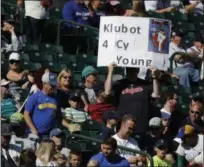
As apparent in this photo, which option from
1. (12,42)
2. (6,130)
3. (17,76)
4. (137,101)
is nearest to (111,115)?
(137,101)

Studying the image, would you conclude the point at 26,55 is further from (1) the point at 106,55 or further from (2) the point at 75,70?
(1) the point at 106,55

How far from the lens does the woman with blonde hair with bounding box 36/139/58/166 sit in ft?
45.7

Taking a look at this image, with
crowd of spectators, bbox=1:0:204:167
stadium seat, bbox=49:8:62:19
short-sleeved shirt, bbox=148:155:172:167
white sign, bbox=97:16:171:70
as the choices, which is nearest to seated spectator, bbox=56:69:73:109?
crowd of spectators, bbox=1:0:204:167

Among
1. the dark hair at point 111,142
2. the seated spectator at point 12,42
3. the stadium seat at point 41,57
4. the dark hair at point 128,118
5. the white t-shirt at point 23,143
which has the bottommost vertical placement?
the white t-shirt at point 23,143

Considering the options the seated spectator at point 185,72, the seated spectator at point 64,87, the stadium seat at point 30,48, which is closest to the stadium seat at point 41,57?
the stadium seat at point 30,48

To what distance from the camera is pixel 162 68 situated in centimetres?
1559

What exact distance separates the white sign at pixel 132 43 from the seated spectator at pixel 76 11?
2.67 meters

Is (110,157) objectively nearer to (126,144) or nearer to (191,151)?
(126,144)

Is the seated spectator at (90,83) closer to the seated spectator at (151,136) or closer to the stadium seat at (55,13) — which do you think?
the seated spectator at (151,136)

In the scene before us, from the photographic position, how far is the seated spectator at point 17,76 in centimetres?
1626

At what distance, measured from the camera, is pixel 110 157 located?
546 inches

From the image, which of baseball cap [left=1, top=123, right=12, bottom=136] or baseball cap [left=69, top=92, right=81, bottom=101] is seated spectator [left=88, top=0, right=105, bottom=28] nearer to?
baseball cap [left=69, top=92, right=81, bottom=101]

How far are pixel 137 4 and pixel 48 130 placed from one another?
10.3 feet

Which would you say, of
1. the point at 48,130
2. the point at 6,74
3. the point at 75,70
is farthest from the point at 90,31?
the point at 48,130
